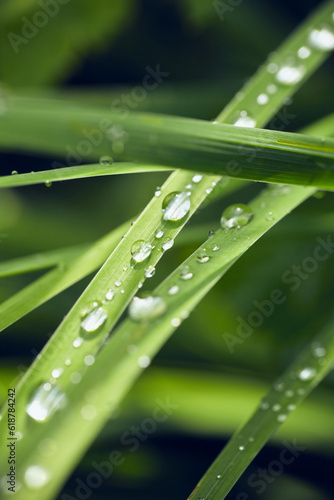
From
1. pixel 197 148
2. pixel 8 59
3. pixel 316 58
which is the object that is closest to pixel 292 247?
pixel 316 58

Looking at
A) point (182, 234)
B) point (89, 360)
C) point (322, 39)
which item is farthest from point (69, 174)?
point (322, 39)

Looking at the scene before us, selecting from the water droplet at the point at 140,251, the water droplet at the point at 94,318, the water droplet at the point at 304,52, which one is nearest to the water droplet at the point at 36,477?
the water droplet at the point at 94,318

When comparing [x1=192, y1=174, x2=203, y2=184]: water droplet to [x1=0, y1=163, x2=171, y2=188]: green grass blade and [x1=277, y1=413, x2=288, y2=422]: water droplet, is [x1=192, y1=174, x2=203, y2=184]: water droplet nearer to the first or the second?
[x1=0, y1=163, x2=171, y2=188]: green grass blade

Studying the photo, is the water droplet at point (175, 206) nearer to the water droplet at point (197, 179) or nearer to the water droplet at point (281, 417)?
the water droplet at point (197, 179)

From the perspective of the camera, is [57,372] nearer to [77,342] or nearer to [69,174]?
[77,342]

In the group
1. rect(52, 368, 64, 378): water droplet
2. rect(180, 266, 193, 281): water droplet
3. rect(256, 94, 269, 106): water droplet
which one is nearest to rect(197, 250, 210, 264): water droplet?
rect(180, 266, 193, 281): water droplet
